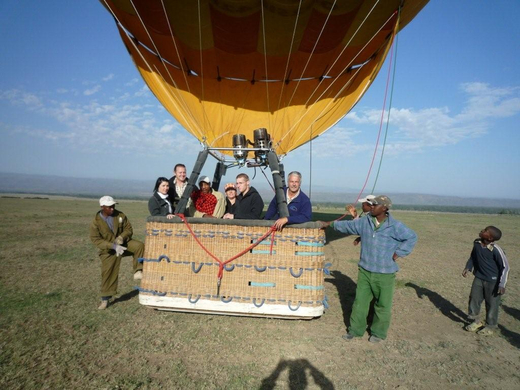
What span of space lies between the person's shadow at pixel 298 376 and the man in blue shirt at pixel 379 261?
79cm

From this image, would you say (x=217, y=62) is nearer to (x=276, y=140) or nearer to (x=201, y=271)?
(x=276, y=140)

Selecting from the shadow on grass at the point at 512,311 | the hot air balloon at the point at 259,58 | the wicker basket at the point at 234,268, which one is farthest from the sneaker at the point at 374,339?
the hot air balloon at the point at 259,58

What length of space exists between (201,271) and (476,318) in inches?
136

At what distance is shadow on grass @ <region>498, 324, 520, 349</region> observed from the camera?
3.43 m

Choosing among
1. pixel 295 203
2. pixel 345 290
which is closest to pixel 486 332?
pixel 345 290

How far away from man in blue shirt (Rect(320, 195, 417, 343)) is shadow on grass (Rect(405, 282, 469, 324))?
155cm

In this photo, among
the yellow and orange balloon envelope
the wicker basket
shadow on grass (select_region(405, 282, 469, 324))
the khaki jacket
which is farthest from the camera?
the yellow and orange balloon envelope

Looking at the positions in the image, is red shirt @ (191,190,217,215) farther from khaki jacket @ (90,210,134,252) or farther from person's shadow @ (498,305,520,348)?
person's shadow @ (498,305,520,348)

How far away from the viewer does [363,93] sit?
541cm

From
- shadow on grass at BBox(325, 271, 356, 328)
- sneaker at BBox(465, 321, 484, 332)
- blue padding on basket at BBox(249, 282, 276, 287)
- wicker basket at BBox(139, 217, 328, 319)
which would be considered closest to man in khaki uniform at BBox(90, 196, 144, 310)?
wicker basket at BBox(139, 217, 328, 319)

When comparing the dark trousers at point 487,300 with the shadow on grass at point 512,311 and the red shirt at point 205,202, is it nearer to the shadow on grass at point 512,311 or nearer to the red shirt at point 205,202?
the shadow on grass at point 512,311

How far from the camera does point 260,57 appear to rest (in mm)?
5457

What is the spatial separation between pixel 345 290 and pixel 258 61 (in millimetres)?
4340

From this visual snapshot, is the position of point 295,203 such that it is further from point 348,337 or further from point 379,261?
point 348,337
